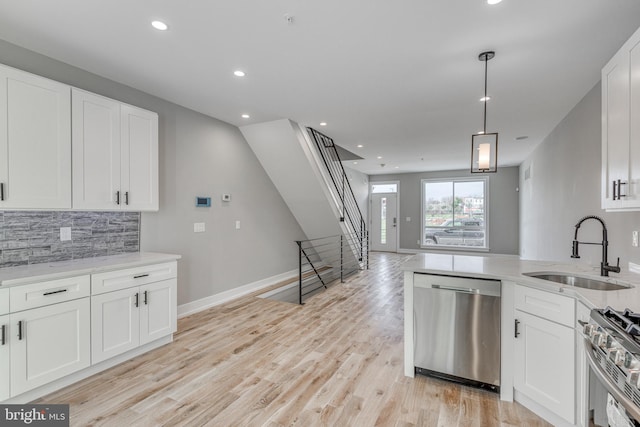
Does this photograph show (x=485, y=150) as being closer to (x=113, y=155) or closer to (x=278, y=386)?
(x=278, y=386)

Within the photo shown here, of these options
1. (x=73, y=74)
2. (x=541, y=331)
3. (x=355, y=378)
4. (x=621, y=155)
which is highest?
(x=73, y=74)

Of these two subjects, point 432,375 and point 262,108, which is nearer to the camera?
point 432,375

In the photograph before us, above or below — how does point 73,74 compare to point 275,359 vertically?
above

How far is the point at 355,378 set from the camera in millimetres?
2471

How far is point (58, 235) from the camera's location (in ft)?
8.99

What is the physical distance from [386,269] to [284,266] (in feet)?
8.77

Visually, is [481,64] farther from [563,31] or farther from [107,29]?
[107,29]

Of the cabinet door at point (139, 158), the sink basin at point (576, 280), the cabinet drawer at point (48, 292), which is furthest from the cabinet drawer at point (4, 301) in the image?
the sink basin at point (576, 280)

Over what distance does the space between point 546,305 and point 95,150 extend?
155 inches

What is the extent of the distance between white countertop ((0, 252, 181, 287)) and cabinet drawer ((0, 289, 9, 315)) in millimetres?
49

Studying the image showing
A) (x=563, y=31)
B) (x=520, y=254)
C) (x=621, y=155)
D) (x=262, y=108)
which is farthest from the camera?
(x=520, y=254)

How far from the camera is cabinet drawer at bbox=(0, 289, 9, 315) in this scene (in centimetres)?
196

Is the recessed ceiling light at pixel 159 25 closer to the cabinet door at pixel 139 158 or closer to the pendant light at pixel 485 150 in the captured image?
the cabinet door at pixel 139 158

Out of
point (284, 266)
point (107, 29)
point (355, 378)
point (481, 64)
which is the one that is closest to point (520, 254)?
point (284, 266)
